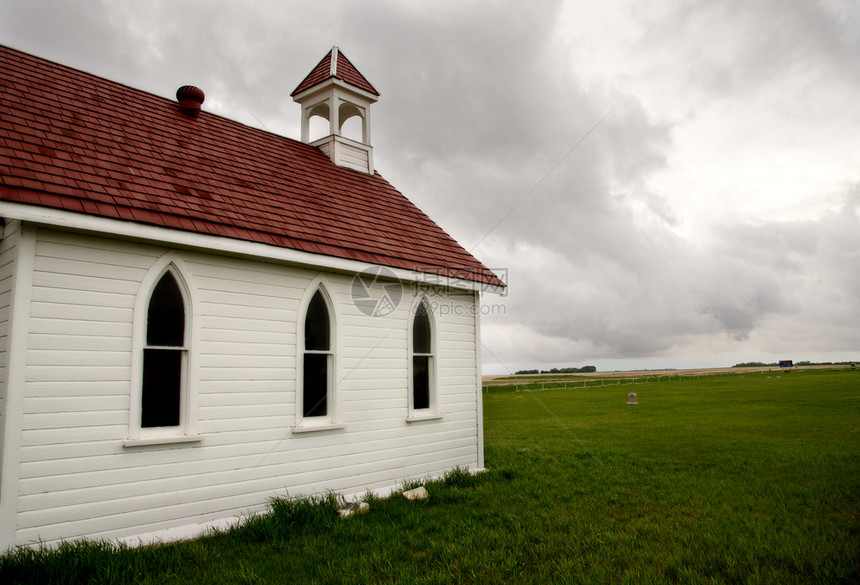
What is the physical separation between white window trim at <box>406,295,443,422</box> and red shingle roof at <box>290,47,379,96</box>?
21.0 feet

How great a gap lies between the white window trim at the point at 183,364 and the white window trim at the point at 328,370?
5.41 ft

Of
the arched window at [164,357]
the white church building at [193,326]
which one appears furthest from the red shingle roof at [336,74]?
the arched window at [164,357]

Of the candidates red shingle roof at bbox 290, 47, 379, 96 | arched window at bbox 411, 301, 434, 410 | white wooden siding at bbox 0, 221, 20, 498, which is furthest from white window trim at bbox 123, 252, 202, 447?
red shingle roof at bbox 290, 47, 379, 96

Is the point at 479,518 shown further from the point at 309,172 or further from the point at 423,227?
the point at 309,172

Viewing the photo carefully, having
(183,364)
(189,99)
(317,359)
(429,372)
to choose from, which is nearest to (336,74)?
(189,99)

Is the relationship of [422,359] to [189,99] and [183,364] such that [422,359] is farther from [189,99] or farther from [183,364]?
[189,99]

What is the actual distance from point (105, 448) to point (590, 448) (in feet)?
39.4

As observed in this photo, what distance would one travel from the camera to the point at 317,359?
9281 millimetres

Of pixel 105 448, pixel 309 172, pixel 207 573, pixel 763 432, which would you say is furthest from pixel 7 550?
pixel 763 432

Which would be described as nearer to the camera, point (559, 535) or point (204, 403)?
point (559, 535)

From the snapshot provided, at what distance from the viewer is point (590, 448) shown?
15.1 meters

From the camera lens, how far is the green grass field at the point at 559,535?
5676 mm

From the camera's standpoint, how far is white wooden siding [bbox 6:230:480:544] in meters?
6.35

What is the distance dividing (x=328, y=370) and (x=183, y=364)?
2508mm
